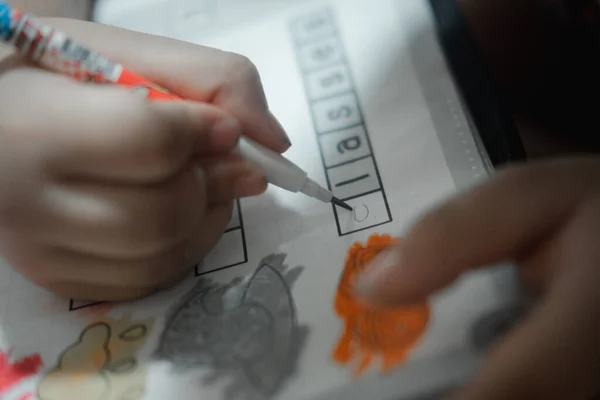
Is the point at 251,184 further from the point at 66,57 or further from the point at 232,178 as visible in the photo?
the point at 66,57

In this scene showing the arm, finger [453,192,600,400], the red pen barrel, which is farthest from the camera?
the arm

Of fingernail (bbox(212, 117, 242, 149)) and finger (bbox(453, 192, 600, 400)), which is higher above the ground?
fingernail (bbox(212, 117, 242, 149))

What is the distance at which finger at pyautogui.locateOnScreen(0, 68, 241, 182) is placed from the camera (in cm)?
28

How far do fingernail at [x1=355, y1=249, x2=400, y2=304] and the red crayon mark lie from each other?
22 cm

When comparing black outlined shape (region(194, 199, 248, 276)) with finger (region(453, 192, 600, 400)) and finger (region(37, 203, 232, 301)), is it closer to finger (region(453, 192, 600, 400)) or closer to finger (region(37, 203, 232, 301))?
finger (region(37, 203, 232, 301))

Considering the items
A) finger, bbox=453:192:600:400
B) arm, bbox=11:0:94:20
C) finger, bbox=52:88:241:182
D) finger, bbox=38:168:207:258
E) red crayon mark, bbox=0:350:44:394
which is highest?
arm, bbox=11:0:94:20

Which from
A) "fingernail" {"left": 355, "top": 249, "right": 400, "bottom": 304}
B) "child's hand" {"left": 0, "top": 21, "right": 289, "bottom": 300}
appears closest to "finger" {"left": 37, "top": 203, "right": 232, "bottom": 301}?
"child's hand" {"left": 0, "top": 21, "right": 289, "bottom": 300}

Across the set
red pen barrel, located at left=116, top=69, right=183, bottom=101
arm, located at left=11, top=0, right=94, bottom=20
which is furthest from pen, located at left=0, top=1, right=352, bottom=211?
arm, located at left=11, top=0, right=94, bottom=20

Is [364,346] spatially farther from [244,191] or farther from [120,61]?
[120,61]

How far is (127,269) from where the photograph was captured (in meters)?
0.33

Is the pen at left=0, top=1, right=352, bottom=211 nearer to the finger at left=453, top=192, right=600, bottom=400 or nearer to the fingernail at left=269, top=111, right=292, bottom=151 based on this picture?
the fingernail at left=269, top=111, right=292, bottom=151

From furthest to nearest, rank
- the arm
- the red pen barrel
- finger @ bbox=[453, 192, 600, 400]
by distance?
1. the arm
2. the red pen barrel
3. finger @ bbox=[453, 192, 600, 400]

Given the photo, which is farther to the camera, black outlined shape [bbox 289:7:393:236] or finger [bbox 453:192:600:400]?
black outlined shape [bbox 289:7:393:236]

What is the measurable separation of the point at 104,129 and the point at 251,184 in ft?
0.30
